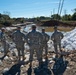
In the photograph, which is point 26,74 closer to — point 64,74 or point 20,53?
point 64,74

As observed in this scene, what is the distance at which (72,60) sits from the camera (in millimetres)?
12336

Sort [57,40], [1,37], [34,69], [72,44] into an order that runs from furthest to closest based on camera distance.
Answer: [72,44]
[1,37]
[57,40]
[34,69]

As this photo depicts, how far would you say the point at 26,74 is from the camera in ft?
33.2

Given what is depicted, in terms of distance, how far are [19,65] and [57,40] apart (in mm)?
2646

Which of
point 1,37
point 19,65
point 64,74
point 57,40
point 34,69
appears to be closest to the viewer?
point 64,74

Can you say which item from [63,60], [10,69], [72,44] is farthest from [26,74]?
[72,44]

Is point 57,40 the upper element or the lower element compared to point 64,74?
upper

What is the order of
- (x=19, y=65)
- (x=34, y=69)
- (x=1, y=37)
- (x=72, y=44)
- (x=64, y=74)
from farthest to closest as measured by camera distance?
(x=72, y=44)
(x=1, y=37)
(x=19, y=65)
(x=34, y=69)
(x=64, y=74)

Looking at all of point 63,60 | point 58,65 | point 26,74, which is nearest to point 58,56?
point 63,60

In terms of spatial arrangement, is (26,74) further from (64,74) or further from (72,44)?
(72,44)

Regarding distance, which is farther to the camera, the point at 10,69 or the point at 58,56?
the point at 58,56

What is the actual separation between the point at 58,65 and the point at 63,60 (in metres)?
0.97

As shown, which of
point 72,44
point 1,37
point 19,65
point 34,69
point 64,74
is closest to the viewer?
point 64,74

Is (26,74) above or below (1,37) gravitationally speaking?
below
